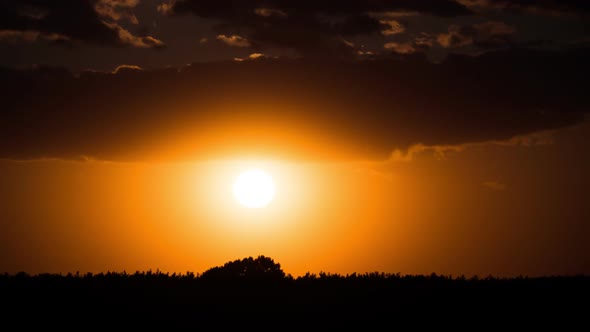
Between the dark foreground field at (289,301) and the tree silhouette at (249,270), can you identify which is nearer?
the dark foreground field at (289,301)

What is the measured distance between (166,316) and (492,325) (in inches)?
427

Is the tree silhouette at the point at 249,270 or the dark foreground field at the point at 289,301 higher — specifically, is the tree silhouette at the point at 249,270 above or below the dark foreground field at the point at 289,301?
above

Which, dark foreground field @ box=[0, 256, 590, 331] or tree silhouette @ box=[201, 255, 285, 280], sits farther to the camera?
tree silhouette @ box=[201, 255, 285, 280]

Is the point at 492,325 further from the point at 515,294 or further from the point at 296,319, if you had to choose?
the point at 296,319

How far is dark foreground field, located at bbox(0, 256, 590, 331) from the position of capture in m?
25.1

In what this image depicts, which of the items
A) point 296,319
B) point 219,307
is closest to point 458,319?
point 296,319

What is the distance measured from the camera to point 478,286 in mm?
29594

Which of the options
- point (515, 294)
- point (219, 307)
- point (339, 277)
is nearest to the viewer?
point (219, 307)

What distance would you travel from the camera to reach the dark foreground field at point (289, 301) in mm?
25094

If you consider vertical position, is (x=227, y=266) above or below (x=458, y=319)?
above

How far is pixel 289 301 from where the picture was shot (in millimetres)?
27000

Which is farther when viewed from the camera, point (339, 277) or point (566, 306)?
point (339, 277)

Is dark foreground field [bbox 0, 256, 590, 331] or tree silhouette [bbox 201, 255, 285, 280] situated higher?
tree silhouette [bbox 201, 255, 285, 280]

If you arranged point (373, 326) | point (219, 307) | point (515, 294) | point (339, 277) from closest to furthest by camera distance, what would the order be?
1. point (373, 326)
2. point (219, 307)
3. point (515, 294)
4. point (339, 277)
